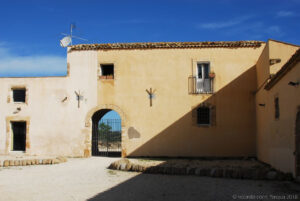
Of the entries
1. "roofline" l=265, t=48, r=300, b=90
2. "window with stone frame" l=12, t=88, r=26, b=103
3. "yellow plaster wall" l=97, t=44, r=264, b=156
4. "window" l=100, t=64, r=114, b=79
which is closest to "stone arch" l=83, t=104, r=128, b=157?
"yellow plaster wall" l=97, t=44, r=264, b=156

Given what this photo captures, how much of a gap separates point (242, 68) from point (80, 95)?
8.27 m

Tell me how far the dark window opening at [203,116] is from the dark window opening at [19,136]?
9.56 metres

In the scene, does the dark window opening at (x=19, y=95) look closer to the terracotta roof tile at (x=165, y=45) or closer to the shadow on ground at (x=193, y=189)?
the terracotta roof tile at (x=165, y=45)

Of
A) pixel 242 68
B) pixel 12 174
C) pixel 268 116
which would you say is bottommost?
pixel 12 174

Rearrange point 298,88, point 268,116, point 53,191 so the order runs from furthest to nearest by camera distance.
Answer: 1. point 268,116
2. point 298,88
3. point 53,191

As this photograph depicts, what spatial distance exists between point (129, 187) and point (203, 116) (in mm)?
8255

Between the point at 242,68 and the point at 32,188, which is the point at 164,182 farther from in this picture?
the point at 242,68

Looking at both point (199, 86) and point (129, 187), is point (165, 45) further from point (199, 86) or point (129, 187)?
point (129, 187)

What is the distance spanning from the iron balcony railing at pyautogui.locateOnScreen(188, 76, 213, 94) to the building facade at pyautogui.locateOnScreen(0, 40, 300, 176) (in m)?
0.05

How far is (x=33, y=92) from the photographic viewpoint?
1644 cm

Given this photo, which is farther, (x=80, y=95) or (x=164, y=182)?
(x=80, y=95)

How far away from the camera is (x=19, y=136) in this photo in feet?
56.0

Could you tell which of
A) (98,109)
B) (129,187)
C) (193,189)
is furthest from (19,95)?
(193,189)

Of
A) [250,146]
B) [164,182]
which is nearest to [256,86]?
[250,146]
